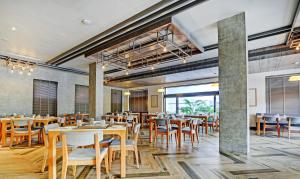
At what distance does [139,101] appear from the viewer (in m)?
13.8

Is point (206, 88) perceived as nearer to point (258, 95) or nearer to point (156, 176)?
point (258, 95)

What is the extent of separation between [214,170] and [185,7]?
10.0ft

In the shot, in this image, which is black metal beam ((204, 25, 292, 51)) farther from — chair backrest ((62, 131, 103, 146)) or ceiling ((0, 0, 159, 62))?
chair backrest ((62, 131, 103, 146))

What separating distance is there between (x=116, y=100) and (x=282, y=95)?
1006 cm

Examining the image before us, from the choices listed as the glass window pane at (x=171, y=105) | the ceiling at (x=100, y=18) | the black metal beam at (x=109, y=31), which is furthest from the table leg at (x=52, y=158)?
the glass window pane at (x=171, y=105)

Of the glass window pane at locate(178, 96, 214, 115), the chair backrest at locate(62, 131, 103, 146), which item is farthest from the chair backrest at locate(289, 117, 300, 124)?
the chair backrest at locate(62, 131, 103, 146)

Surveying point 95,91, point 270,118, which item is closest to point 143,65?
point 95,91

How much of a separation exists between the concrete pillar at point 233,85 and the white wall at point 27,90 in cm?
767

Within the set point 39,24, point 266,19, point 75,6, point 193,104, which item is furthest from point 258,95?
point 39,24

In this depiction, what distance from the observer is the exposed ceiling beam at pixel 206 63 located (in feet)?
18.3

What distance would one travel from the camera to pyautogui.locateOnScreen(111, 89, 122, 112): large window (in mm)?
12691

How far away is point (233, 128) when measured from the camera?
391 centimetres

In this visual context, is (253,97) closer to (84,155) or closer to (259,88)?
(259,88)

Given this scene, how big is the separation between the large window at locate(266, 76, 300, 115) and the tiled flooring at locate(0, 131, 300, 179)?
16.4 ft
